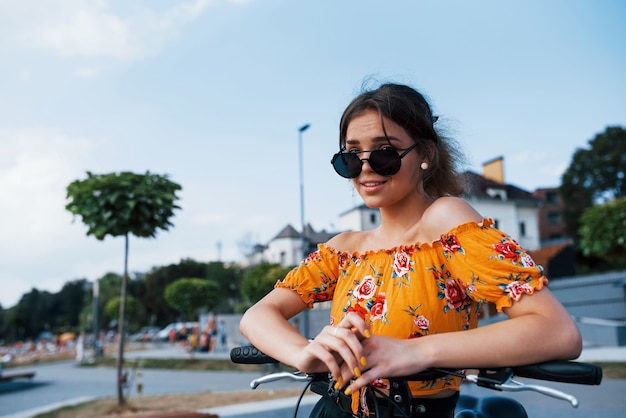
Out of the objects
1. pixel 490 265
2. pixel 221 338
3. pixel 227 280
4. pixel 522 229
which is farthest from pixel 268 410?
pixel 522 229

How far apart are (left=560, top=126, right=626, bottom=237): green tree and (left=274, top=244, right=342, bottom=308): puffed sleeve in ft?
143

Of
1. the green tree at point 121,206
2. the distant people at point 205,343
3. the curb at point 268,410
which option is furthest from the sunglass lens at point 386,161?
the distant people at point 205,343

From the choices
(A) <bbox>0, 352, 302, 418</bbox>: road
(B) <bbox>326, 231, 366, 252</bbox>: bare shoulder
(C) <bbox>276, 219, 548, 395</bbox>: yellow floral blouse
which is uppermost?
(B) <bbox>326, 231, 366, 252</bbox>: bare shoulder

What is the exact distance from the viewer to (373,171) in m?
1.51

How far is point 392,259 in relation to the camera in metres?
1.49

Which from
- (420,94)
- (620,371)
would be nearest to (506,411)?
(420,94)

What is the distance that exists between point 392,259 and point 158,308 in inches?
2485

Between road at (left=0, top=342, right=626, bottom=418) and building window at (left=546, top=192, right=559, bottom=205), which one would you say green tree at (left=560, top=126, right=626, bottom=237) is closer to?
building window at (left=546, top=192, right=559, bottom=205)

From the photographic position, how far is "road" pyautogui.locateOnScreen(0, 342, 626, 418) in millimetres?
6340

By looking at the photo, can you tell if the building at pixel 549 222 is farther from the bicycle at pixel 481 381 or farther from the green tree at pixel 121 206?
the bicycle at pixel 481 381

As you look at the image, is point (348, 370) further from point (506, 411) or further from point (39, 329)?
point (39, 329)

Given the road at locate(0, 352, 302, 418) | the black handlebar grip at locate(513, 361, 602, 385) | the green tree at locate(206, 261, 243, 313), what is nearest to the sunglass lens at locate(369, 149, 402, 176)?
the black handlebar grip at locate(513, 361, 602, 385)

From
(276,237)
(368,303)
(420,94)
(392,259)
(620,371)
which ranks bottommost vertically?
(620,371)

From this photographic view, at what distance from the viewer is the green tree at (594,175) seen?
136 ft
